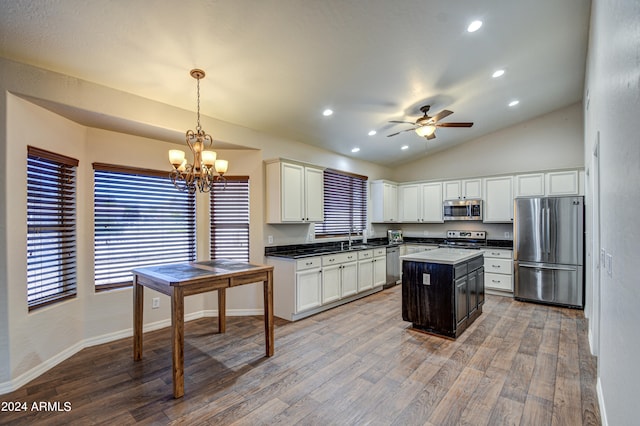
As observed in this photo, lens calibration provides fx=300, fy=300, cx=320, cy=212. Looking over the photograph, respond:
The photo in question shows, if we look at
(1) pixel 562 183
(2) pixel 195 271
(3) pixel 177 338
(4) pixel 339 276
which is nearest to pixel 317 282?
(4) pixel 339 276

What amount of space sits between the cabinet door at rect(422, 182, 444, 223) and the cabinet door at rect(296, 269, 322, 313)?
11.1 ft

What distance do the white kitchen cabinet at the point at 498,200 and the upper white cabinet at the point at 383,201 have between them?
1.89 meters

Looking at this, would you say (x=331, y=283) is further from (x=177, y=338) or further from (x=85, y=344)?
(x=85, y=344)

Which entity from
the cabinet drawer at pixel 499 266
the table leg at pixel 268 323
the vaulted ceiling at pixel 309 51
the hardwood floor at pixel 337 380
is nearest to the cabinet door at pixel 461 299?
the hardwood floor at pixel 337 380

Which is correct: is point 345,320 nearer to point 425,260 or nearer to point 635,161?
point 425,260

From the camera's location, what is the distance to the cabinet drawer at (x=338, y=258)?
15.2 ft

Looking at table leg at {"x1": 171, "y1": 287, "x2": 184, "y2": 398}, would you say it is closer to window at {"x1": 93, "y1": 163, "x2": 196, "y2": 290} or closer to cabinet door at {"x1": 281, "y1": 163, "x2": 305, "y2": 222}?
window at {"x1": 93, "y1": 163, "x2": 196, "y2": 290}

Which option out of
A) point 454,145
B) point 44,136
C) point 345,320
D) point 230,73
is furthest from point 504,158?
point 44,136

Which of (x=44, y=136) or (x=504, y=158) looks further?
(x=504, y=158)

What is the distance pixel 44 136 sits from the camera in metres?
2.90

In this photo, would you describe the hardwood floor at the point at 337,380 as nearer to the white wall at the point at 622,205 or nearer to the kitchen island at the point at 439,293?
the kitchen island at the point at 439,293

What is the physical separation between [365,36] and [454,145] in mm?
4651

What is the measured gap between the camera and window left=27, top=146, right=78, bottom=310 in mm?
2834

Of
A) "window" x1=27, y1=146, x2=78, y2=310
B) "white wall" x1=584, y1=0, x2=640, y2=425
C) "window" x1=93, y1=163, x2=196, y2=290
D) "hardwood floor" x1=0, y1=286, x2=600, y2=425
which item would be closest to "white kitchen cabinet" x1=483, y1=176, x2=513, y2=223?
"hardwood floor" x1=0, y1=286, x2=600, y2=425
